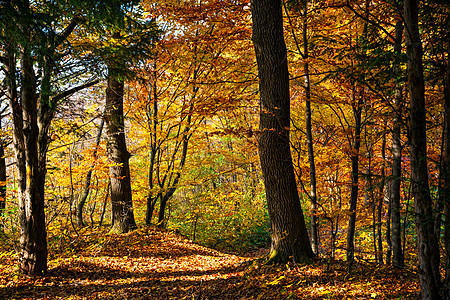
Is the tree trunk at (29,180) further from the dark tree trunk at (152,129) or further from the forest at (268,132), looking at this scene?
the dark tree trunk at (152,129)

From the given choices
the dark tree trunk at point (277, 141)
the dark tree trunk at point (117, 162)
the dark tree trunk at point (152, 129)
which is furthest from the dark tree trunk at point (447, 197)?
the dark tree trunk at point (117, 162)

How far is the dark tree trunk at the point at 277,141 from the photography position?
4363 millimetres

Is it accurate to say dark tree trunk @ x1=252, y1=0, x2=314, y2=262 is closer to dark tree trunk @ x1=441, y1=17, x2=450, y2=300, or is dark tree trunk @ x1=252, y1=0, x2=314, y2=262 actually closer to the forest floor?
the forest floor

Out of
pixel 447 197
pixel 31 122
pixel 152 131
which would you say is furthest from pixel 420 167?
pixel 152 131

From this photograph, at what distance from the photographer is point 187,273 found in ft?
18.1

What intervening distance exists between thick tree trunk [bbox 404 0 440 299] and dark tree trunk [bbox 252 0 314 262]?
7.65 ft

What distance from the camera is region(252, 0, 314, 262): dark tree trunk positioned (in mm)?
4363

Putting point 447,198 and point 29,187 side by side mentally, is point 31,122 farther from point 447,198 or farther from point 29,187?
point 447,198

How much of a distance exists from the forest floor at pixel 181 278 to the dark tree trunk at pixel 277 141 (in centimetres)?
43

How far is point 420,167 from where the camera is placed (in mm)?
2008

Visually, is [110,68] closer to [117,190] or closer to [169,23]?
[169,23]

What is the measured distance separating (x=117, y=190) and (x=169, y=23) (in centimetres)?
507

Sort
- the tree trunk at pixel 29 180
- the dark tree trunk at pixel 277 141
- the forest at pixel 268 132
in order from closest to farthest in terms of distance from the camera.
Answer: the forest at pixel 268 132 < the dark tree trunk at pixel 277 141 < the tree trunk at pixel 29 180

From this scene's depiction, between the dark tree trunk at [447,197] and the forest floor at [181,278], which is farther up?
the dark tree trunk at [447,197]
